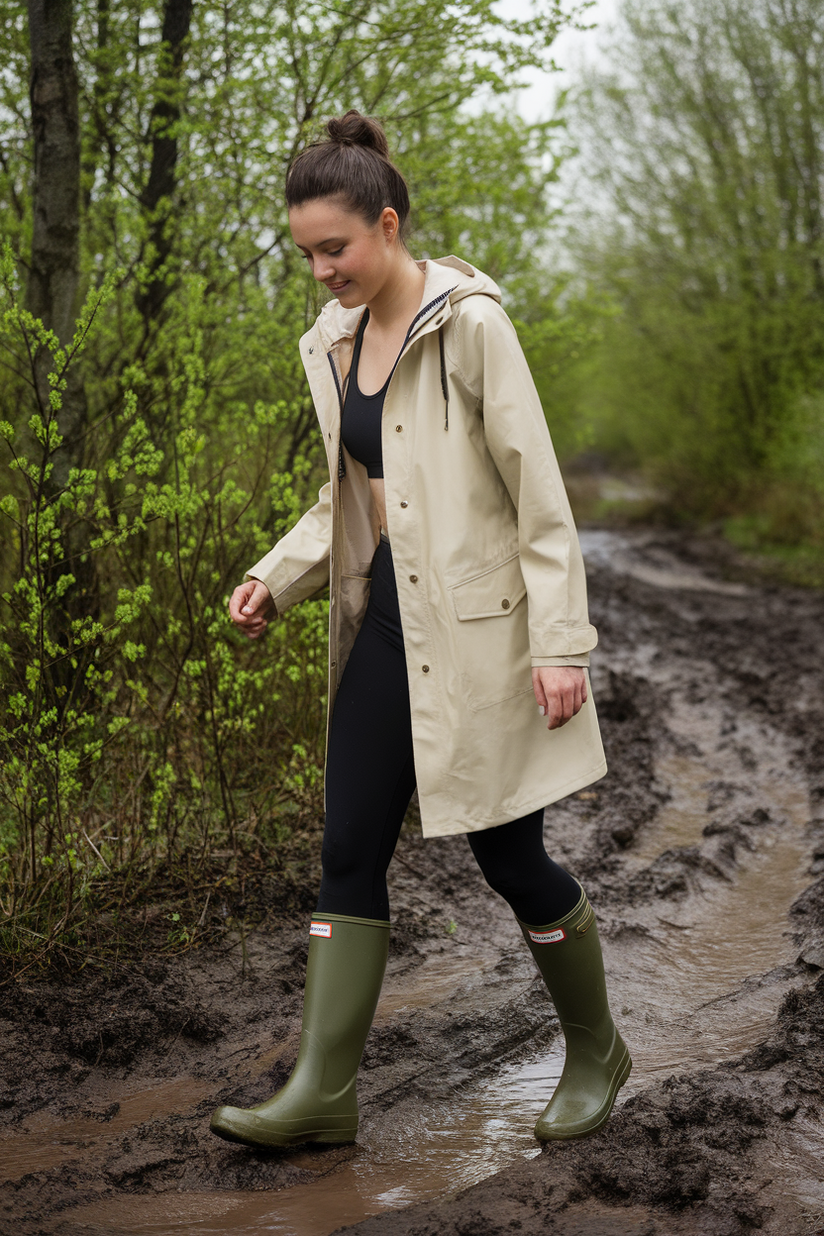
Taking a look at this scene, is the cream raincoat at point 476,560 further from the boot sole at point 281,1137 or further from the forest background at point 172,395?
the forest background at point 172,395

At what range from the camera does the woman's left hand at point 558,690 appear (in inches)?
86.5

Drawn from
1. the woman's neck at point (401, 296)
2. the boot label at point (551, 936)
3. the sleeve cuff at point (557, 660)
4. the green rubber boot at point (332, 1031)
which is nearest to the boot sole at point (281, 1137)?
the green rubber boot at point (332, 1031)

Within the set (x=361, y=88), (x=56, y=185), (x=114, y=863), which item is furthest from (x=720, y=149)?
(x=114, y=863)

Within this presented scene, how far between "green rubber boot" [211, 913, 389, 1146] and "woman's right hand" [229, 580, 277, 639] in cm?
68

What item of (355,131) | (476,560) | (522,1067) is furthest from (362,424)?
(522,1067)

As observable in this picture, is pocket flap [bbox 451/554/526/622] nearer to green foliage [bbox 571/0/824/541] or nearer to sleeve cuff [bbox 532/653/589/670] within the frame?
sleeve cuff [bbox 532/653/589/670]

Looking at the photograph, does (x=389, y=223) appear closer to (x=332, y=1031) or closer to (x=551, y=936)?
(x=551, y=936)

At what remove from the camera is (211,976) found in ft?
10.9

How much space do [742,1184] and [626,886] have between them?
1976mm

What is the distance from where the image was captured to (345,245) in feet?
7.52

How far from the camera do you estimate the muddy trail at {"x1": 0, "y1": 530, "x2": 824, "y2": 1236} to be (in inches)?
87.7

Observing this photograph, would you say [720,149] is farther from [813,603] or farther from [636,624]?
[636,624]

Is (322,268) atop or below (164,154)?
below

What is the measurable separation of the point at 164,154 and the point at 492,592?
A: 4891 millimetres
